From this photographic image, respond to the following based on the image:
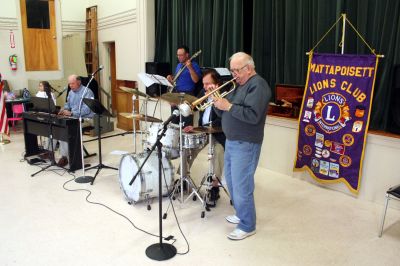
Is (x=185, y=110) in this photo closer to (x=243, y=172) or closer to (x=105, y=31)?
(x=243, y=172)

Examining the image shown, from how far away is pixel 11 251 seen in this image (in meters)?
2.68

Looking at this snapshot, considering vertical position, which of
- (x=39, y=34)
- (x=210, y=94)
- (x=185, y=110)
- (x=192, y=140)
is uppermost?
(x=39, y=34)

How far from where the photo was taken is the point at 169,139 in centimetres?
335

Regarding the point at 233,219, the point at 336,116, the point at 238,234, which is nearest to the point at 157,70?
the point at 336,116

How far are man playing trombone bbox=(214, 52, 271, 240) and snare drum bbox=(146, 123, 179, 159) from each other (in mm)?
670

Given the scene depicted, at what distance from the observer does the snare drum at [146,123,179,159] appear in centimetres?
334

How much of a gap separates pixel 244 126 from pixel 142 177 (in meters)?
1.22

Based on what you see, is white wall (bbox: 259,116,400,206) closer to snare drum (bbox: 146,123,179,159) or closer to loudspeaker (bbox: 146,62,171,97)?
snare drum (bbox: 146,123,179,159)

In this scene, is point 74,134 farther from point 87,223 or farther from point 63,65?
point 63,65

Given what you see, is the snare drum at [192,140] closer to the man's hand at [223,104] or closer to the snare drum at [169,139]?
the snare drum at [169,139]

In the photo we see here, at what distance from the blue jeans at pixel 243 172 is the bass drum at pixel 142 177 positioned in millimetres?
855

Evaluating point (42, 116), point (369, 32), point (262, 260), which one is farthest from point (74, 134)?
point (369, 32)

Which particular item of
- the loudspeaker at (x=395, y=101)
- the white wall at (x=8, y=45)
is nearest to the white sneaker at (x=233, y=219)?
the loudspeaker at (x=395, y=101)

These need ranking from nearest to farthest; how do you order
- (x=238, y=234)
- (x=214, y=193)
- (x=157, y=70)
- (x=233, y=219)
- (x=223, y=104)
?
(x=223, y=104) → (x=238, y=234) → (x=233, y=219) → (x=214, y=193) → (x=157, y=70)
